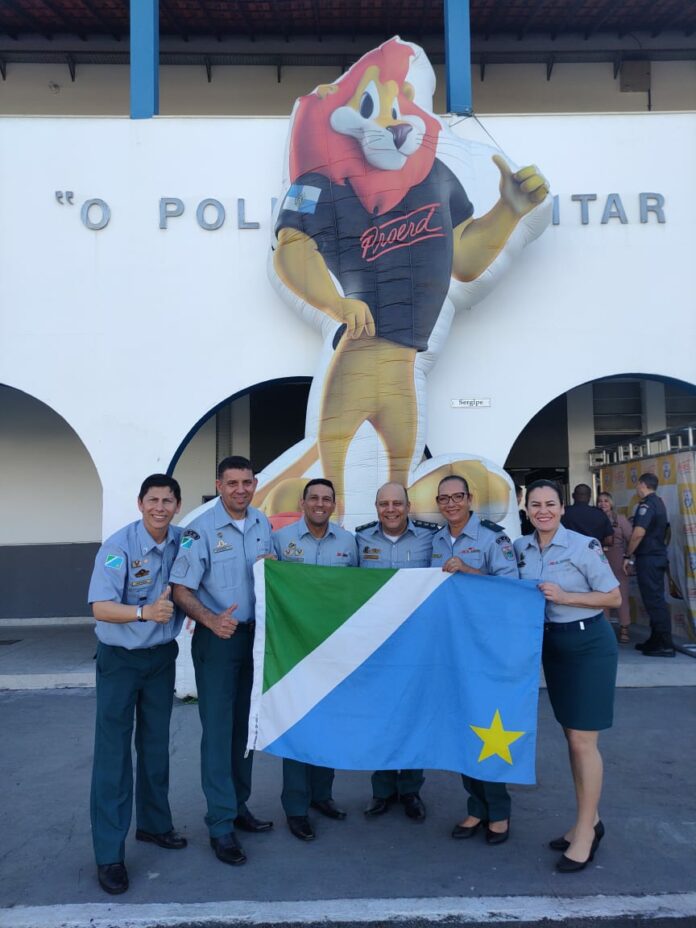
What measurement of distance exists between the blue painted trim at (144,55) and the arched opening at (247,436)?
390cm

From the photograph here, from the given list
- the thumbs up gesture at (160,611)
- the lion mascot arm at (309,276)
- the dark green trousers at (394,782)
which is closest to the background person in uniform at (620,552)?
the lion mascot arm at (309,276)

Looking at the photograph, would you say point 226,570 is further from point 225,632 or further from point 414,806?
point 414,806

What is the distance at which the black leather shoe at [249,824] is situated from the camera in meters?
3.38

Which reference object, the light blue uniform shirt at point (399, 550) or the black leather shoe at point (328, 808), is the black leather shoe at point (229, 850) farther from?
the light blue uniform shirt at point (399, 550)

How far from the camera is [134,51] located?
6934mm

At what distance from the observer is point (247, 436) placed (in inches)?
382

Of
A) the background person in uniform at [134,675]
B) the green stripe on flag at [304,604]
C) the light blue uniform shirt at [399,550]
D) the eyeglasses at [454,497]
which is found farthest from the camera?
the light blue uniform shirt at [399,550]

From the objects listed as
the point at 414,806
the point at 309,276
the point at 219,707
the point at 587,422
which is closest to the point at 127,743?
the point at 219,707

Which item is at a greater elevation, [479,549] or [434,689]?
[479,549]

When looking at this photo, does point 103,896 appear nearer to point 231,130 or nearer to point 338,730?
point 338,730

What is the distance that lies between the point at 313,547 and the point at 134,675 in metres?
1.06

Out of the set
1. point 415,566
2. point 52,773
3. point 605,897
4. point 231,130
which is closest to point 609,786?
point 605,897

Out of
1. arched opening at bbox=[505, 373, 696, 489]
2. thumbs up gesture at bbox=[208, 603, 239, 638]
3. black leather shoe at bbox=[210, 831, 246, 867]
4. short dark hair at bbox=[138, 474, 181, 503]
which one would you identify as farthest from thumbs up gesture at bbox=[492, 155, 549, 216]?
black leather shoe at bbox=[210, 831, 246, 867]

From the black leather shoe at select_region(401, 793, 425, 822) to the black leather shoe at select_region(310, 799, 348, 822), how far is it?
1.04ft
